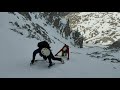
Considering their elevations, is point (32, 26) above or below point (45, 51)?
above

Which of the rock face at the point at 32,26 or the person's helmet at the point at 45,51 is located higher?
the rock face at the point at 32,26

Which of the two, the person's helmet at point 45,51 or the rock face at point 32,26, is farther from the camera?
the rock face at point 32,26

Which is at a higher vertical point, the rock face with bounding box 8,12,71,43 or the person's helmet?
the rock face with bounding box 8,12,71,43

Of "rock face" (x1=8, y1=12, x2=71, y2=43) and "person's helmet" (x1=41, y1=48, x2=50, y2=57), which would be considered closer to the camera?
"person's helmet" (x1=41, y1=48, x2=50, y2=57)

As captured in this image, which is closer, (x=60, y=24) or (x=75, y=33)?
(x=60, y=24)

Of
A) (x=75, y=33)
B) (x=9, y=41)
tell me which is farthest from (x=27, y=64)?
(x=75, y=33)

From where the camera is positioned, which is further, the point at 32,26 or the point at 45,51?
the point at 32,26
